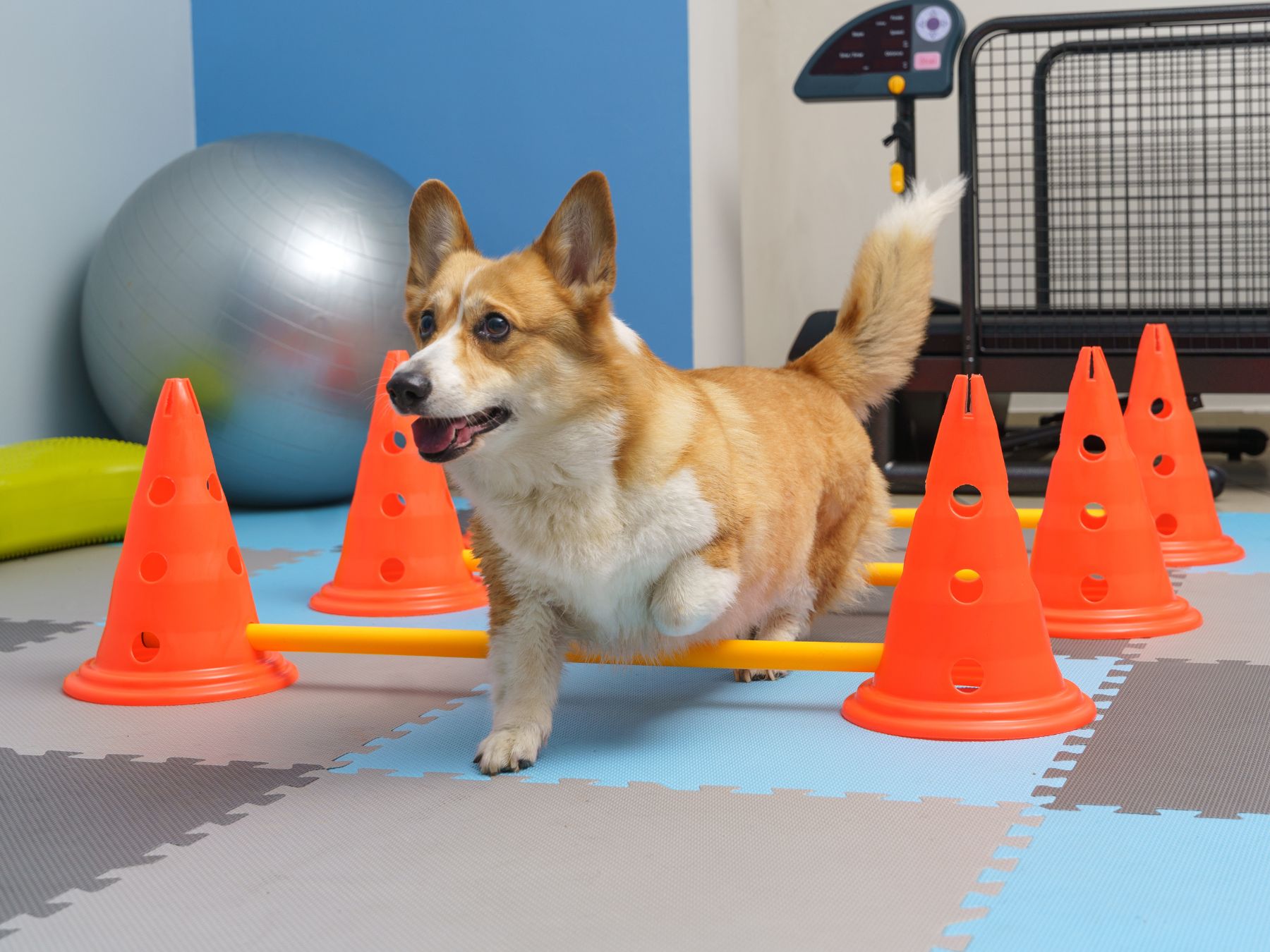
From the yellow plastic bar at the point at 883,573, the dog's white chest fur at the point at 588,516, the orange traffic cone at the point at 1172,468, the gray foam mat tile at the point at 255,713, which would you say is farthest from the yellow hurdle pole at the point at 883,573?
the orange traffic cone at the point at 1172,468

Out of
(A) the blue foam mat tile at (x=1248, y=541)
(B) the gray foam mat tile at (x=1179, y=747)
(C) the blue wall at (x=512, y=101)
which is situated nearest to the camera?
(B) the gray foam mat tile at (x=1179, y=747)

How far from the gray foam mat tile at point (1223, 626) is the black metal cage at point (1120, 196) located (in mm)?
1464

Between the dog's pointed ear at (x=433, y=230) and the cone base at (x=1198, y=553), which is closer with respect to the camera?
the dog's pointed ear at (x=433, y=230)

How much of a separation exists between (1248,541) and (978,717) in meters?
2.07

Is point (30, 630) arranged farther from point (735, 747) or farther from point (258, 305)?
point (735, 747)

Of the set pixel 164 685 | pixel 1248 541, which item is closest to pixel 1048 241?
pixel 1248 541

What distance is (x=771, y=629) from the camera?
2518 mm

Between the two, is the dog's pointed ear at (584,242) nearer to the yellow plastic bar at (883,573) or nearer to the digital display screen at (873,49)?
the yellow plastic bar at (883,573)

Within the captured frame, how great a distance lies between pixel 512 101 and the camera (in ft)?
17.0

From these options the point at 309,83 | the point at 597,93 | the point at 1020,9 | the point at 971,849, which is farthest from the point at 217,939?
the point at 1020,9

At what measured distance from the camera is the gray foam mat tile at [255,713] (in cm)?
209

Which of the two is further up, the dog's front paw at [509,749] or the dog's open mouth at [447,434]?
the dog's open mouth at [447,434]

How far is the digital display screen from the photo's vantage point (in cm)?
465

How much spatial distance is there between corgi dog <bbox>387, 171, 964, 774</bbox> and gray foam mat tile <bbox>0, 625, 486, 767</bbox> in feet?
1.02
